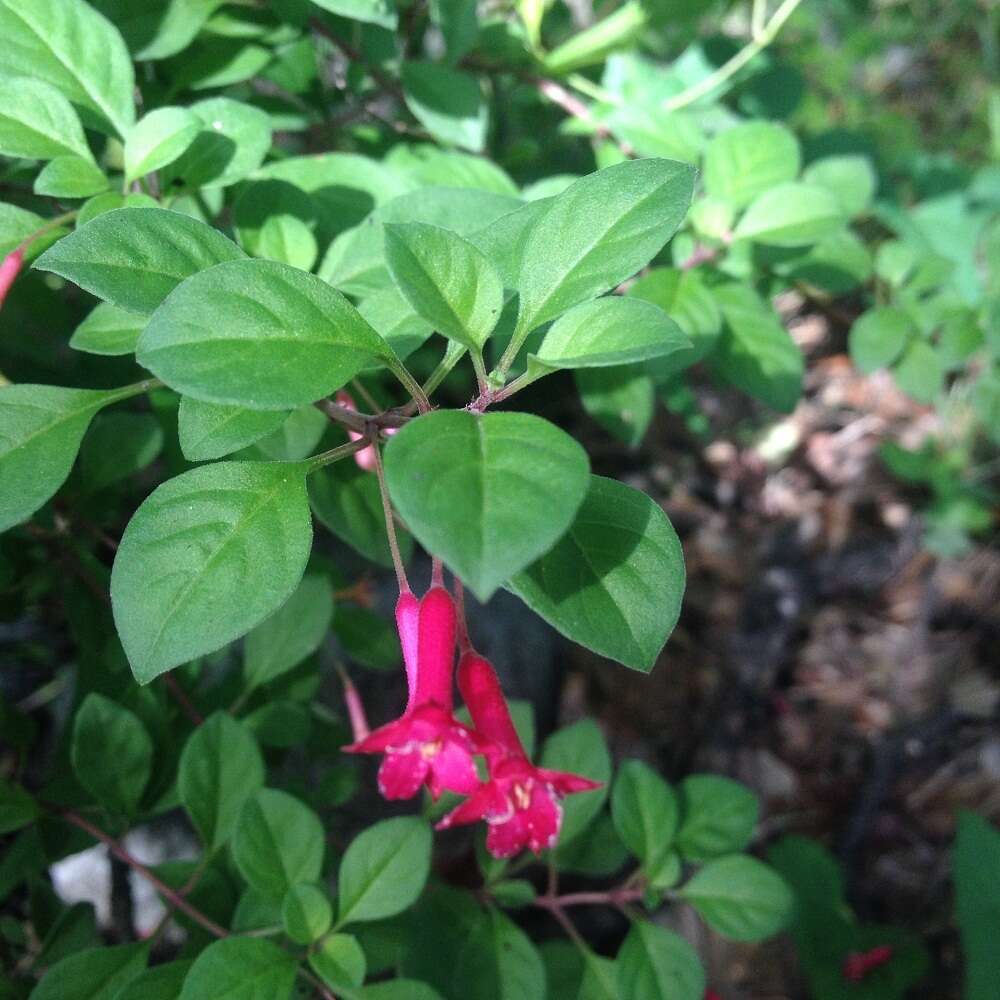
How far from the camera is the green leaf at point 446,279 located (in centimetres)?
61


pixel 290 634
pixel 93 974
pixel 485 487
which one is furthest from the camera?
pixel 290 634

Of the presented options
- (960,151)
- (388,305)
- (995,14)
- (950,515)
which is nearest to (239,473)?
(388,305)

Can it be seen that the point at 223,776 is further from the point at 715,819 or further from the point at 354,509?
the point at 715,819

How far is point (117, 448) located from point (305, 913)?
1.84 feet

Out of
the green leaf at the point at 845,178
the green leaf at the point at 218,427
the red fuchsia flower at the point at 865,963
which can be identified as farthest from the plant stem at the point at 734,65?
the red fuchsia flower at the point at 865,963

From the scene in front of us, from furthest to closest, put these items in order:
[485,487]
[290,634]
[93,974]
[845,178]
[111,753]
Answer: [845,178] → [290,634] → [111,753] → [93,974] → [485,487]

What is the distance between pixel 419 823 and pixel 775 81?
1442 millimetres

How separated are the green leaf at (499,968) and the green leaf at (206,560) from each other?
60 cm

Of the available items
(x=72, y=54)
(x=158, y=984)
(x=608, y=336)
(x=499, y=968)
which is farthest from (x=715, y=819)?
(x=72, y=54)

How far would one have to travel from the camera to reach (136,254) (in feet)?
2.13

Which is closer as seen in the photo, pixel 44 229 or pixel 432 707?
pixel 432 707

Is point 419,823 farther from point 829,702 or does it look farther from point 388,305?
point 829,702

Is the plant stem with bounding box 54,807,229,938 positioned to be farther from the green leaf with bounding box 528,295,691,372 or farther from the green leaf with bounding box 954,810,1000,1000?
the green leaf with bounding box 954,810,1000,1000

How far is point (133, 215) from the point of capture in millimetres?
646
